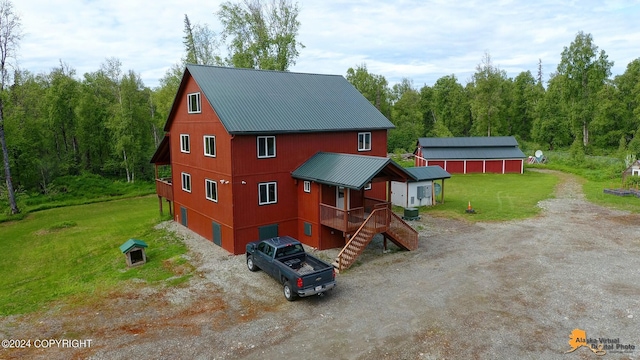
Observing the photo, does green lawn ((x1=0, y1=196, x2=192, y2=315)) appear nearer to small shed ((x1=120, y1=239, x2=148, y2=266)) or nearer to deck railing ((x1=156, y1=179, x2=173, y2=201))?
small shed ((x1=120, y1=239, x2=148, y2=266))

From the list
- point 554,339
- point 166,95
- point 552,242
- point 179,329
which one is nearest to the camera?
point 554,339

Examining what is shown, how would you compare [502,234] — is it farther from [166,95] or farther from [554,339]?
[166,95]

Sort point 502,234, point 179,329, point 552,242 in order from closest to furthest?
point 179,329
point 552,242
point 502,234

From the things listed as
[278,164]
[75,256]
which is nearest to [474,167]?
[278,164]

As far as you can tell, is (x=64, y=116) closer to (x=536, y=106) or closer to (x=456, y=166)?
(x=456, y=166)

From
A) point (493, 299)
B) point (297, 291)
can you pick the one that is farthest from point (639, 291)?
point (297, 291)

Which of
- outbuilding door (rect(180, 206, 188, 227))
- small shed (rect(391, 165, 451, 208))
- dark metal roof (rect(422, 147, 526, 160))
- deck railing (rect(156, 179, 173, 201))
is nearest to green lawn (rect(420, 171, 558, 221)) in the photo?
small shed (rect(391, 165, 451, 208))
